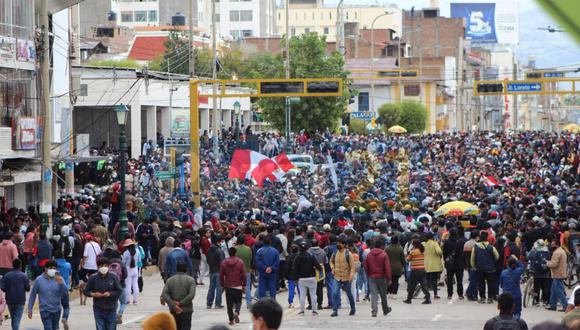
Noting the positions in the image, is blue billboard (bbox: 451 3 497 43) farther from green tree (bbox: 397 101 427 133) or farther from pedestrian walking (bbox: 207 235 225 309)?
pedestrian walking (bbox: 207 235 225 309)

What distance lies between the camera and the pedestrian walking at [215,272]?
21.1 m

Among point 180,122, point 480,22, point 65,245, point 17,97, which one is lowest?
point 65,245

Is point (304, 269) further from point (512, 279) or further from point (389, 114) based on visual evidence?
point (389, 114)

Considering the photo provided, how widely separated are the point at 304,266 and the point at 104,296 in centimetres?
556

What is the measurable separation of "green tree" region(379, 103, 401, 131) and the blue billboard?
8451 centimetres

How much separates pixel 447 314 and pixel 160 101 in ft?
140

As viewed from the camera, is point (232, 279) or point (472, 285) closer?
point (232, 279)

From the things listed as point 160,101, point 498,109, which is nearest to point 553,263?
point 160,101

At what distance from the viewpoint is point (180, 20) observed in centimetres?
11088

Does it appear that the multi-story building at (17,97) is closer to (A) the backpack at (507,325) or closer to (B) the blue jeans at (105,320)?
(B) the blue jeans at (105,320)

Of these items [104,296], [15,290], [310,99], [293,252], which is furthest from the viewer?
[310,99]

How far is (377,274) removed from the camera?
66.8ft

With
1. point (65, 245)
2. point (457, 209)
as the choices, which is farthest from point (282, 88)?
point (65, 245)

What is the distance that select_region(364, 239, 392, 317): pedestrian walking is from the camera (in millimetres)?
20344
